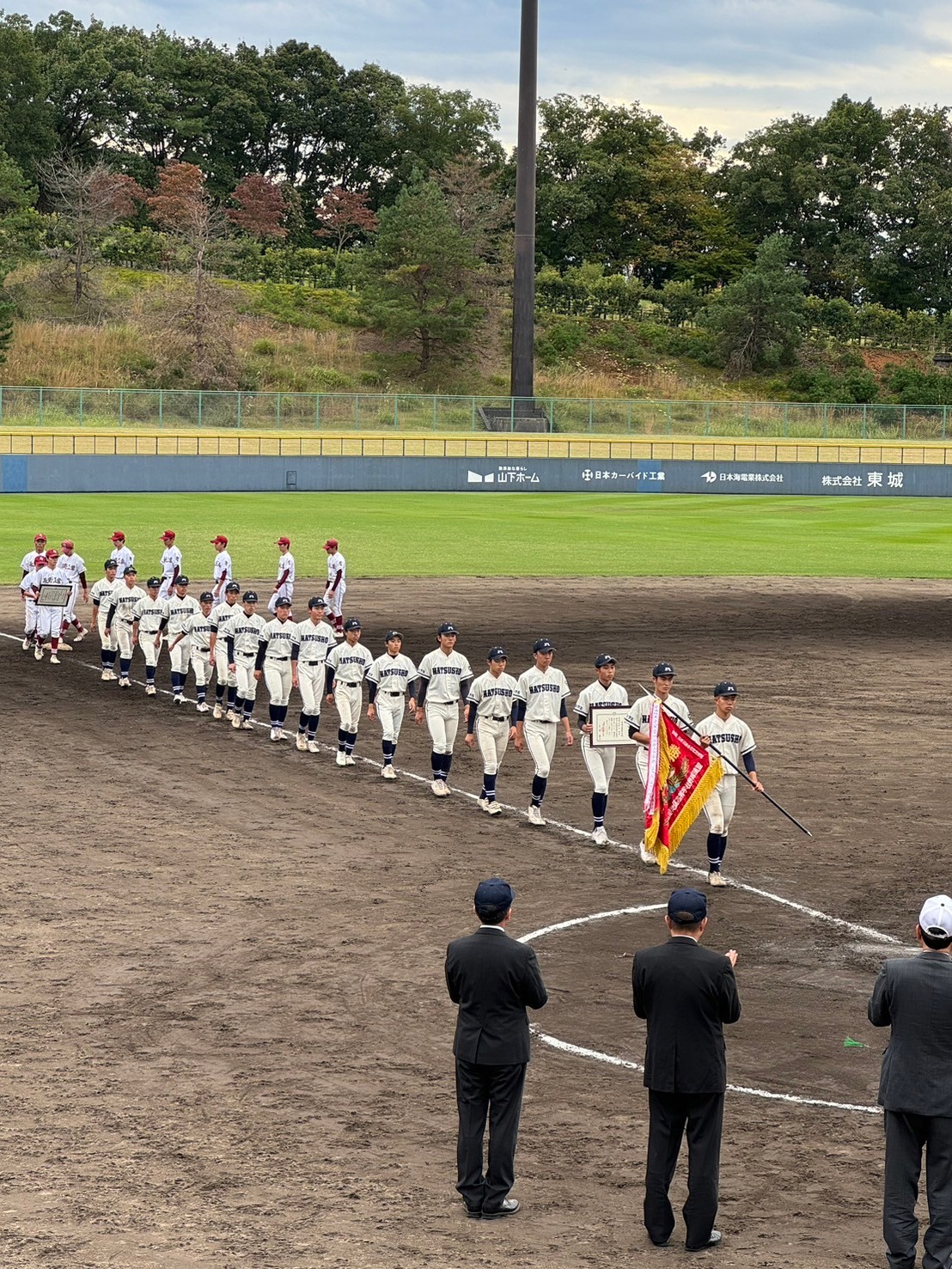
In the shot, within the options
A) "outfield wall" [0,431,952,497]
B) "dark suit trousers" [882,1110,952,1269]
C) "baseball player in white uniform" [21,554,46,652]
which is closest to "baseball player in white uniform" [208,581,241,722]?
"baseball player in white uniform" [21,554,46,652]

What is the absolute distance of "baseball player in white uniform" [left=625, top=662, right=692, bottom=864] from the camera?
15.9 metres

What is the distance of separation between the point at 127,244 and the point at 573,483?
1908 inches

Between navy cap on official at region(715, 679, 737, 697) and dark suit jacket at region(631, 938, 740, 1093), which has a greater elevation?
navy cap on official at region(715, 679, 737, 697)

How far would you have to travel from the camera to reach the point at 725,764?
51.0 feet

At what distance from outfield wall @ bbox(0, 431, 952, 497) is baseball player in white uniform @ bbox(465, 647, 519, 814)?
47182mm

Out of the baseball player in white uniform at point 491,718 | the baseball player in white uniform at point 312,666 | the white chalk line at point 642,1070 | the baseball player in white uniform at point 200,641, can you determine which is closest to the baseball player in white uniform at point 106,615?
the baseball player in white uniform at point 200,641

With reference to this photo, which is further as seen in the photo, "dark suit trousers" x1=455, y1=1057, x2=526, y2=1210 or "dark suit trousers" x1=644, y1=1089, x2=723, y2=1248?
"dark suit trousers" x1=455, y1=1057, x2=526, y2=1210

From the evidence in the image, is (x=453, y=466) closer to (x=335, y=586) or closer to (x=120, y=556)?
(x=335, y=586)

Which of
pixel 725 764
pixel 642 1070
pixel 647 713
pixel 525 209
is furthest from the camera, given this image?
pixel 525 209

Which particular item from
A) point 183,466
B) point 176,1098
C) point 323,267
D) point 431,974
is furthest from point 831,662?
point 323,267

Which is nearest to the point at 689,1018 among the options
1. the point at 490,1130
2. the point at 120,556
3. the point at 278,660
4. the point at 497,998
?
the point at 497,998

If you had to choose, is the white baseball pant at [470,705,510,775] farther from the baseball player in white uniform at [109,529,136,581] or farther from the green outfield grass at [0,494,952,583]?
the green outfield grass at [0,494,952,583]

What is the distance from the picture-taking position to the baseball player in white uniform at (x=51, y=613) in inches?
1048

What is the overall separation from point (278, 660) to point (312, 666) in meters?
0.84
